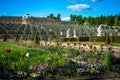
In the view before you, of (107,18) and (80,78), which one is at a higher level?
(107,18)

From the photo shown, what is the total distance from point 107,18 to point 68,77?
91352mm

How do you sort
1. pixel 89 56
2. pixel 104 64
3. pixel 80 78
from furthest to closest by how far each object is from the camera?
pixel 89 56, pixel 104 64, pixel 80 78

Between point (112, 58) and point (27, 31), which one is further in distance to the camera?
point (27, 31)

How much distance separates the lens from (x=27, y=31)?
174 ft

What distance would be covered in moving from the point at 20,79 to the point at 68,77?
140 centimetres

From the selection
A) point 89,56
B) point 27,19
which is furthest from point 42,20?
point 89,56

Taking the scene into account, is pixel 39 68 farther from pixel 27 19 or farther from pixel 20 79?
pixel 27 19

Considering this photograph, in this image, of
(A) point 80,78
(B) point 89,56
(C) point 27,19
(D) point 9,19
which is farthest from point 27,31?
(D) point 9,19

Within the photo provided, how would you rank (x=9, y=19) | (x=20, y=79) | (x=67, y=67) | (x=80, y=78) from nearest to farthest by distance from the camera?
(x=20, y=79)
(x=80, y=78)
(x=67, y=67)
(x=9, y=19)

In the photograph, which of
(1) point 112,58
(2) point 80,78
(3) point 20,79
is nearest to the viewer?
(3) point 20,79

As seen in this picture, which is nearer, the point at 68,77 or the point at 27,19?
the point at 68,77

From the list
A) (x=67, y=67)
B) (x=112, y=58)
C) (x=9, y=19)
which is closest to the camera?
(x=67, y=67)

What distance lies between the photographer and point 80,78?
6.93m

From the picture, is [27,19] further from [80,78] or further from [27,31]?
[80,78]
